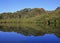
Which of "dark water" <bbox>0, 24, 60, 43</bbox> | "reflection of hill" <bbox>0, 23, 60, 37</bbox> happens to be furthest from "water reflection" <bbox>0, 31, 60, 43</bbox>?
"reflection of hill" <bbox>0, 23, 60, 37</bbox>

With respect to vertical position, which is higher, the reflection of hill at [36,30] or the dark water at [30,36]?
the dark water at [30,36]

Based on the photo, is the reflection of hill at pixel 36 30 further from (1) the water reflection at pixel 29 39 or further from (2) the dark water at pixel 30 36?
(1) the water reflection at pixel 29 39

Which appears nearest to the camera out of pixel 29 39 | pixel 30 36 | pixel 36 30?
pixel 29 39

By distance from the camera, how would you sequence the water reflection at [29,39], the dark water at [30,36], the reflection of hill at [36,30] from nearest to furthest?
→ 1. the water reflection at [29,39]
2. the dark water at [30,36]
3. the reflection of hill at [36,30]

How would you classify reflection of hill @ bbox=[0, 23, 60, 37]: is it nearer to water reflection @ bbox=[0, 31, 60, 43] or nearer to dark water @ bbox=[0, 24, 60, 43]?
dark water @ bbox=[0, 24, 60, 43]

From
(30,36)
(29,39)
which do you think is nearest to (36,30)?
(30,36)

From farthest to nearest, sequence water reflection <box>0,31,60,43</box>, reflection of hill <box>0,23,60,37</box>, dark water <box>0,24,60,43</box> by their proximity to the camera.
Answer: reflection of hill <box>0,23,60,37</box>
dark water <box>0,24,60,43</box>
water reflection <box>0,31,60,43</box>

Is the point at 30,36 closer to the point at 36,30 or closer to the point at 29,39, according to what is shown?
the point at 29,39

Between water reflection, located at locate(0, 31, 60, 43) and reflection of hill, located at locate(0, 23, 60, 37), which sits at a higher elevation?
water reflection, located at locate(0, 31, 60, 43)

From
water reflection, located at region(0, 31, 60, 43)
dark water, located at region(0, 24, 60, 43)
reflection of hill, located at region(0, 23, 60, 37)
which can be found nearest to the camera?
water reflection, located at region(0, 31, 60, 43)

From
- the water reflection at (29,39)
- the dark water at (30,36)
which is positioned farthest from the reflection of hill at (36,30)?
the water reflection at (29,39)

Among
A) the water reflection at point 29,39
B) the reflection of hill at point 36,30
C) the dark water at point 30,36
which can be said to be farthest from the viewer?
the reflection of hill at point 36,30

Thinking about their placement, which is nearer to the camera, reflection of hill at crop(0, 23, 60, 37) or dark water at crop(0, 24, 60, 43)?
dark water at crop(0, 24, 60, 43)

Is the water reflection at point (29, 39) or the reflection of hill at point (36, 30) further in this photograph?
the reflection of hill at point (36, 30)
